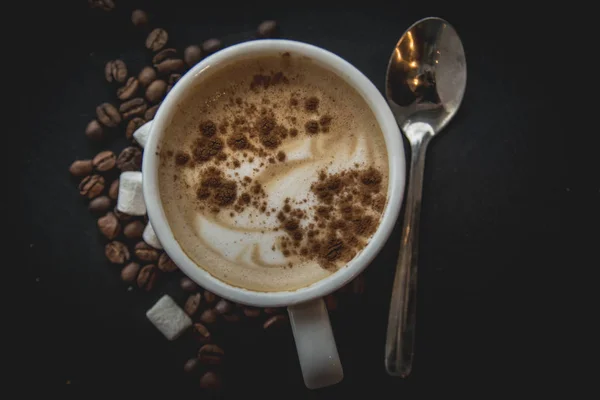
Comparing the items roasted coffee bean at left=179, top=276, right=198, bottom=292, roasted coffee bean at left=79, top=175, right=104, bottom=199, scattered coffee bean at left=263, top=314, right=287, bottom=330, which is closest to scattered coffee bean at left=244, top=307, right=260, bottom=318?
scattered coffee bean at left=263, top=314, right=287, bottom=330

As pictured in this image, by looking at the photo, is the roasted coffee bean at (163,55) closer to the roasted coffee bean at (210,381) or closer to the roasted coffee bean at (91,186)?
the roasted coffee bean at (91,186)

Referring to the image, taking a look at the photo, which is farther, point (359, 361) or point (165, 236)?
point (359, 361)

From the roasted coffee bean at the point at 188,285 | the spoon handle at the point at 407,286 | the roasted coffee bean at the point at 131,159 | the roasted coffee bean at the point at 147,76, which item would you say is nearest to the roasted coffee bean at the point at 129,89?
the roasted coffee bean at the point at 147,76

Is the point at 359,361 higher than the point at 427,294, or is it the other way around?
the point at 427,294

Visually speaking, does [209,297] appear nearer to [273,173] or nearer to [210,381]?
[210,381]

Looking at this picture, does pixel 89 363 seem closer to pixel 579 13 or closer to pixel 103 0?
pixel 103 0

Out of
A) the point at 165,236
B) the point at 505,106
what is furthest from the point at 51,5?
the point at 505,106

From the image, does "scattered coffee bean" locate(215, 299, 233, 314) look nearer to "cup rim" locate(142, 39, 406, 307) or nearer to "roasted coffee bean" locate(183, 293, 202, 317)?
"roasted coffee bean" locate(183, 293, 202, 317)
